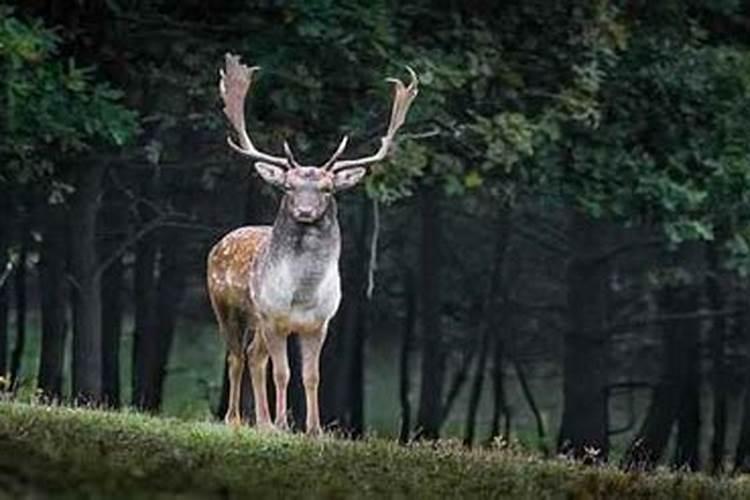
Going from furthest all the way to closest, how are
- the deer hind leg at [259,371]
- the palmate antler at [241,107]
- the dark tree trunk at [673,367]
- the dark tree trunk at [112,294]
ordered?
the dark tree trunk at [673,367] → the dark tree trunk at [112,294] → the palmate antler at [241,107] → the deer hind leg at [259,371]

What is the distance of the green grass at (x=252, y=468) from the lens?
5.74 metres

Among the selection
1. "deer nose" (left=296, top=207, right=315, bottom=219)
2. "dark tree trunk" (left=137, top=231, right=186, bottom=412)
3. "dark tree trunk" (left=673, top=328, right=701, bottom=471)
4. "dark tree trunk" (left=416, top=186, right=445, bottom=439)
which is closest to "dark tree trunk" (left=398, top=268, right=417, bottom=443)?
"dark tree trunk" (left=416, top=186, right=445, bottom=439)

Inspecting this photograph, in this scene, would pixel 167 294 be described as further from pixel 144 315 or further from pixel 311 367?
pixel 311 367

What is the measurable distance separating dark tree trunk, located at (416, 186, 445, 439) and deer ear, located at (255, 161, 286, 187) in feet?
55.6

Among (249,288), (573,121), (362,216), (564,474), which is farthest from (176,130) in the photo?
(564,474)

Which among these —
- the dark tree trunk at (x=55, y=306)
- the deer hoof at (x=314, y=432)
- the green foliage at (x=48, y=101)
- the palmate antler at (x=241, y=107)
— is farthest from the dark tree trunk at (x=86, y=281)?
the deer hoof at (x=314, y=432)

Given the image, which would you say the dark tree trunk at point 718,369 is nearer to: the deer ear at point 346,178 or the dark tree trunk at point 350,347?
the dark tree trunk at point 350,347

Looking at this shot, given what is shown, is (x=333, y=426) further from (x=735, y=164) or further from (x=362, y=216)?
(x=362, y=216)

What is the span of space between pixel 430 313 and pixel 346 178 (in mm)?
17993

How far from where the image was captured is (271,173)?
13.4 meters

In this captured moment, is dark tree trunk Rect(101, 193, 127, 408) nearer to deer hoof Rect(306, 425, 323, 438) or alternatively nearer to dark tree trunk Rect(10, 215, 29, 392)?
dark tree trunk Rect(10, 215, 29, 392)

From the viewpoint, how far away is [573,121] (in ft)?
73.0

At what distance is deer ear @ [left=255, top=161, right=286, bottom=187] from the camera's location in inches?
524

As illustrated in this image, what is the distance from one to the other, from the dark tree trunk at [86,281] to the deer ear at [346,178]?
10.4 meters
